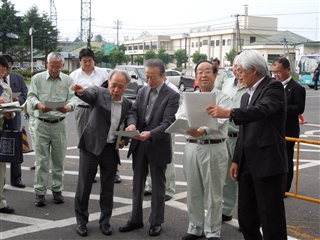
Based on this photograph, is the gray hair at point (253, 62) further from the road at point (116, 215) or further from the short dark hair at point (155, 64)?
the road at point (116, 215)

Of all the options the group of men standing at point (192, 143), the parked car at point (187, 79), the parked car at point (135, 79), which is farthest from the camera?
the parked car at point (187, 79)

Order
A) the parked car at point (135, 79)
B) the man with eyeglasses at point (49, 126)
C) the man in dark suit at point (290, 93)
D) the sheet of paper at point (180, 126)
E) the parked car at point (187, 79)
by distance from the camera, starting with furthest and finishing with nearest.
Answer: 1. the parked car at point (187, 79)
2. the parked car at point (135, 79)
3. the man in dark suit at point (290, 93)
4. the man with eyeglasses at point (49, 126)
5. the sheet of paper at point (180, 126)

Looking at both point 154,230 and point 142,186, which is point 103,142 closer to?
point 142,186

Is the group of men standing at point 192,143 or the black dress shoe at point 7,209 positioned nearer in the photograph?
the group of men standing at point 192,143

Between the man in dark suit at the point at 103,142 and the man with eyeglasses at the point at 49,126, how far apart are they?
1.10 m

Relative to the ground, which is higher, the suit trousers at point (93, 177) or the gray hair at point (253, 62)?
the gray hair at point (253, 62)

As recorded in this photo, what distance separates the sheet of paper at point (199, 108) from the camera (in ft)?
12.1

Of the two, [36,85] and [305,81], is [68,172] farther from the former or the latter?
[305,81]

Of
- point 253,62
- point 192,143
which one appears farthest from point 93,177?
point 253,62

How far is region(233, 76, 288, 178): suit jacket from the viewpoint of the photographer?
348 cm

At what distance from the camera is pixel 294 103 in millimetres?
6086

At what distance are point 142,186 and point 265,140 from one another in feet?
6.39

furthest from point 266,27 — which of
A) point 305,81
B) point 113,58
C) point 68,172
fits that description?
point 68,172

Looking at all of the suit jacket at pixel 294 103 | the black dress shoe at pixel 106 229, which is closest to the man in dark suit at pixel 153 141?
the black dress shoe at pixel 106 229
